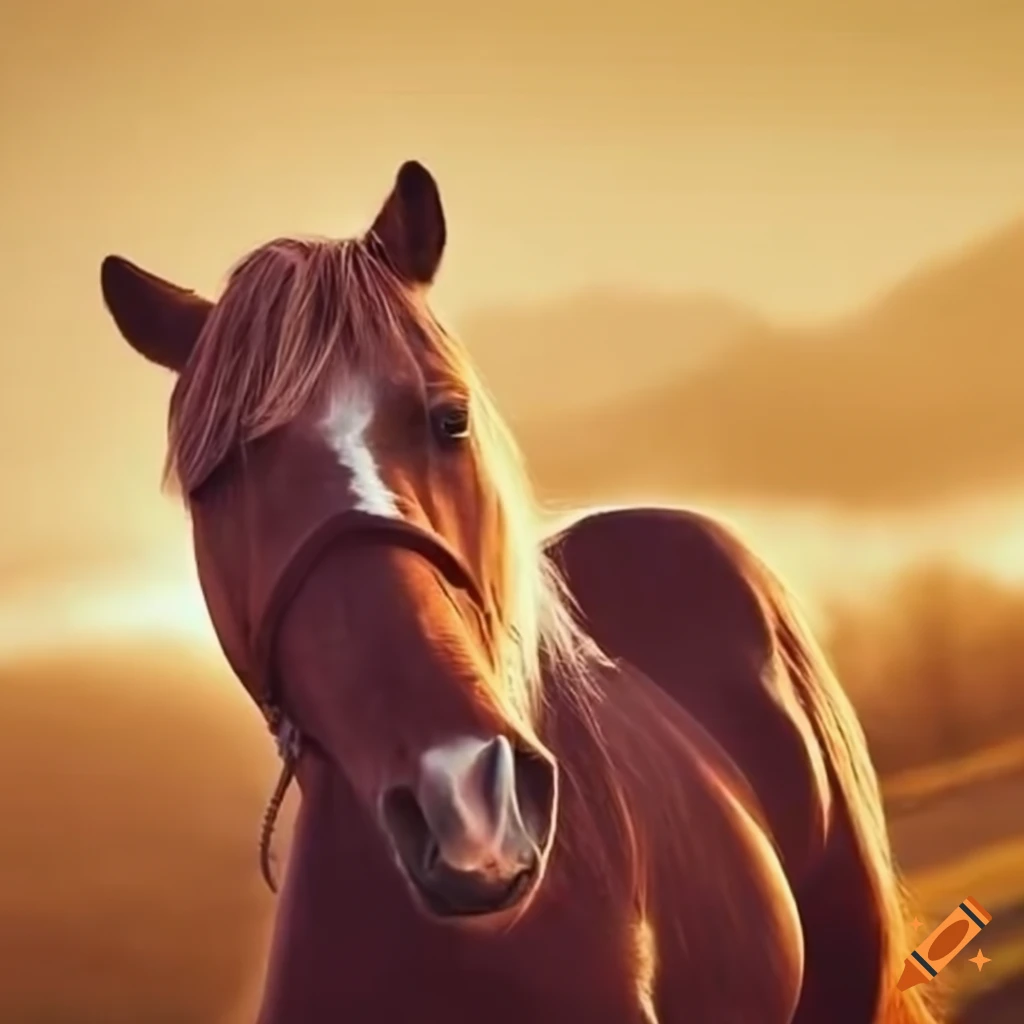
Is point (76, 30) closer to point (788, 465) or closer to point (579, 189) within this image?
point (579, 189)

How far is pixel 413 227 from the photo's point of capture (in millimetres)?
958

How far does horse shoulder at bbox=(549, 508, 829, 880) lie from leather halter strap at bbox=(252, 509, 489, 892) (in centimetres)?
18

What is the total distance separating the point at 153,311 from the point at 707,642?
0.41 meters

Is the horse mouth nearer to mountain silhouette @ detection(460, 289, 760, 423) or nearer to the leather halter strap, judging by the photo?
the leather halter strap

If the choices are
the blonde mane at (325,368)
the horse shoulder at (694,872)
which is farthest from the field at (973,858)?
the blonde mane at (325,368)

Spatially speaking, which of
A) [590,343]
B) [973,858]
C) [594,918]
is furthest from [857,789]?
[590,343]

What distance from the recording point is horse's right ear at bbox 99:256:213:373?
3.14 ft

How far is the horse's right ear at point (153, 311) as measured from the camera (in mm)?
958

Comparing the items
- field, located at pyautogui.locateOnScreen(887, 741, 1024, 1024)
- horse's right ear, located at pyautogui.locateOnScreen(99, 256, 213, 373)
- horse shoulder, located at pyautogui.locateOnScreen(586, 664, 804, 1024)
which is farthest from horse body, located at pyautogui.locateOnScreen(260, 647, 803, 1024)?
horse's right ear, located at pyautogui.locateOnScreen(99, 256, 213, 373)

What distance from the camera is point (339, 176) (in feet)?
3.61

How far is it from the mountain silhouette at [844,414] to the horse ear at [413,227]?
0.49 ft

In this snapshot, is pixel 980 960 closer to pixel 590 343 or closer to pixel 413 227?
pixel 590 343

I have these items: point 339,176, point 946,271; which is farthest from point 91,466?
point 946,271

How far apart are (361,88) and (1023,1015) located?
801mm
